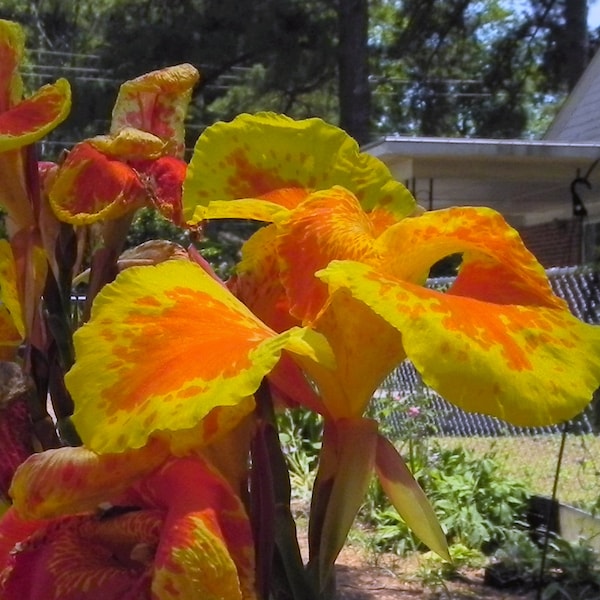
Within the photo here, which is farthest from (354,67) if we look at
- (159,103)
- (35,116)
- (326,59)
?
(35,116)

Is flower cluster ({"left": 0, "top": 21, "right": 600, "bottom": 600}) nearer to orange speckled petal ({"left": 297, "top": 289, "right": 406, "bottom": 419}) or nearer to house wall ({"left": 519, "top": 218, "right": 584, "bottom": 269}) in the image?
orange speckled petal ({"left": 297, "top": 289, "right": 406, "bottom": 419})

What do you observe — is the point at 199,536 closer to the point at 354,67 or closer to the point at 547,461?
the point at 547,461

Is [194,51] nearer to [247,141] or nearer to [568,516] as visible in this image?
[568,516]

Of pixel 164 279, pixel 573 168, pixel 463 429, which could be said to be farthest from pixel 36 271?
pixel 573 168

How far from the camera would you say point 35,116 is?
729 mm

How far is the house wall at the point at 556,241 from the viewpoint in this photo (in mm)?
12016

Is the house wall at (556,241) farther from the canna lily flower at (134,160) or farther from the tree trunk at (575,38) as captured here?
the canna lily flower at (134,160)

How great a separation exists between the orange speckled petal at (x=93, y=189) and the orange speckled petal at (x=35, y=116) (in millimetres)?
35

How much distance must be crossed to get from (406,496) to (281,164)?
0.87ft

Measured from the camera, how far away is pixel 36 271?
719 millimetres

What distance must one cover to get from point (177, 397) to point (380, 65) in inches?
589

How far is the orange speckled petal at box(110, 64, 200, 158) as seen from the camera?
81cm

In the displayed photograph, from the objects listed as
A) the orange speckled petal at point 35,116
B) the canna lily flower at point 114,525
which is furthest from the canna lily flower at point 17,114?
the canna lily flower at point 114,525

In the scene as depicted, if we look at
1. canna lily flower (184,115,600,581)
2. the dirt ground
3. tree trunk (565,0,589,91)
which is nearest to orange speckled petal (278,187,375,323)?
canna lily flower (184,115,600,581)
